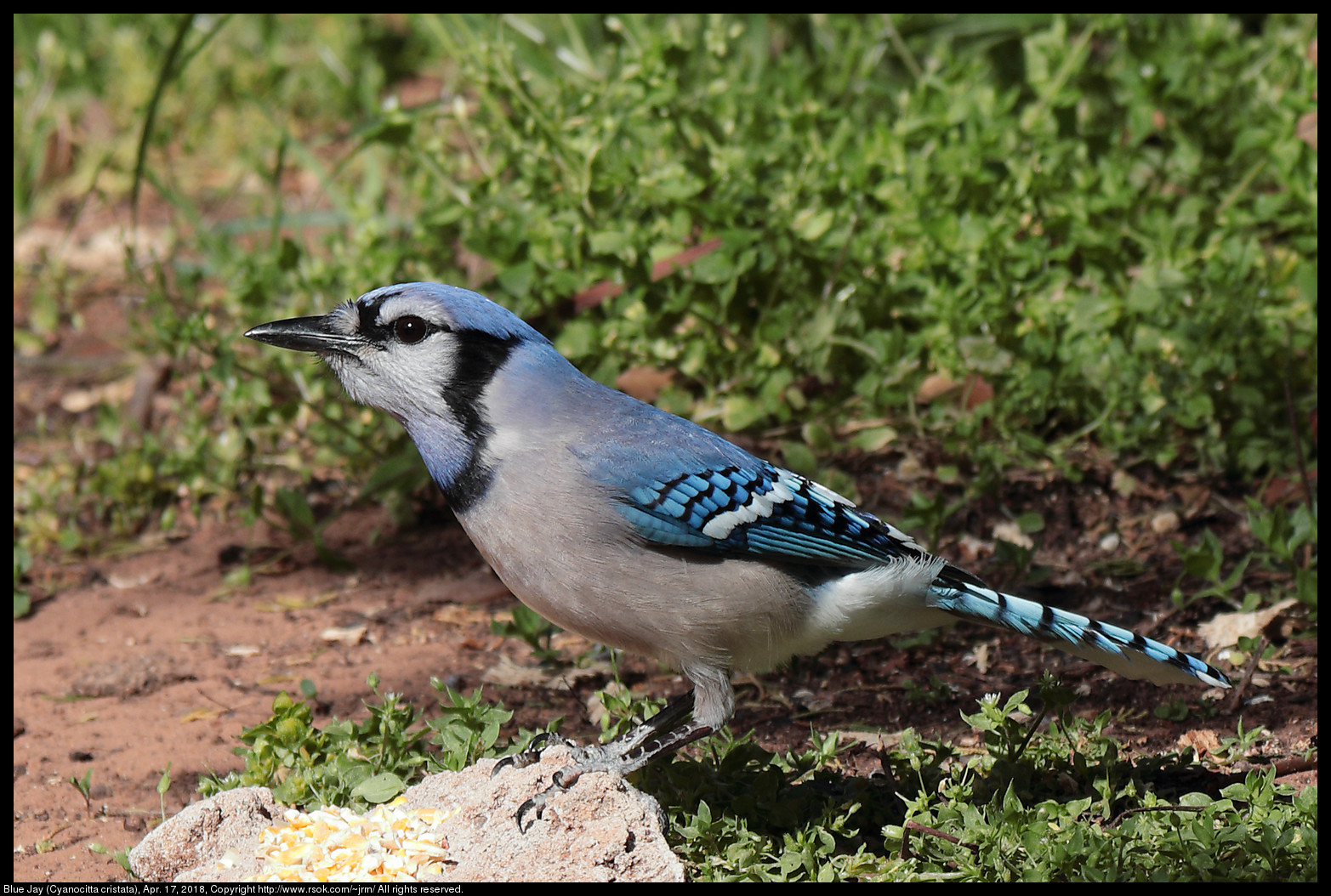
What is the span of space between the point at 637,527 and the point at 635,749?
53 cm

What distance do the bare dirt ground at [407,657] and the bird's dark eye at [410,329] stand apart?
1.13 meters

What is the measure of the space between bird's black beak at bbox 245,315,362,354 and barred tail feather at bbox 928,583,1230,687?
62.9 inches

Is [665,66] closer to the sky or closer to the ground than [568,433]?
closer to the sky

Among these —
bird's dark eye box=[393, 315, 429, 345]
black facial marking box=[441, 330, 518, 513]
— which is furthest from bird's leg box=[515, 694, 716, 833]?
bird's dark eye box=[393, 315, 429, 345]

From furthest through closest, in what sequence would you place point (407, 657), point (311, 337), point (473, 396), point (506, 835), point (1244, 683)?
point (407, 657) < point (1244, 683) < point (311, 337) < point (473, 396) < point (506, 835)

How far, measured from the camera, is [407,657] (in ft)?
14.1

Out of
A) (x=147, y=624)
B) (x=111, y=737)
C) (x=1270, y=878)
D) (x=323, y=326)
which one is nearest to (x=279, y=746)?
(x=111, y=737)

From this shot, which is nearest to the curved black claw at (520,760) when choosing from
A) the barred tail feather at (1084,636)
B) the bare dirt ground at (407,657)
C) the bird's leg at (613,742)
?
the bird's leg at (613,742)

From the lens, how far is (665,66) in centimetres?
507

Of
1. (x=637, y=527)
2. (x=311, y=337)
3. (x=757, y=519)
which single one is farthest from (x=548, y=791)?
(x=311, y=337)

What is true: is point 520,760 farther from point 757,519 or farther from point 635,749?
point 757,519

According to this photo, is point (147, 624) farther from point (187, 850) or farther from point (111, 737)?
point (187, 850)

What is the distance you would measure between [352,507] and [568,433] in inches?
81.7
